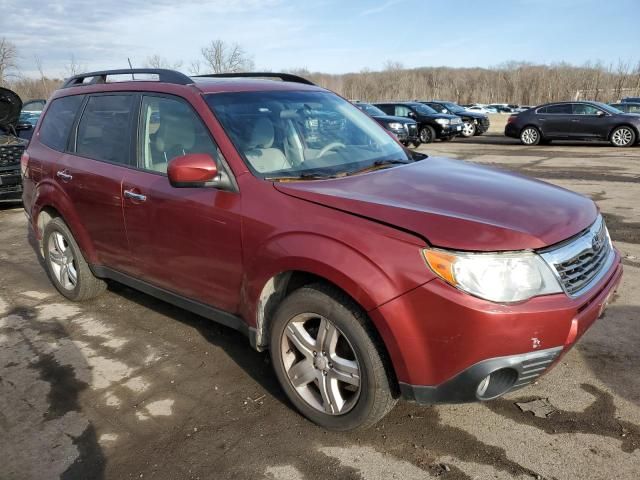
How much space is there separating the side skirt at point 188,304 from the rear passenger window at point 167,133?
85 centimetres

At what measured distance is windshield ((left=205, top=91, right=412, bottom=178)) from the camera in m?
3.16

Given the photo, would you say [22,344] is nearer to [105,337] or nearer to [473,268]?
[105,337]

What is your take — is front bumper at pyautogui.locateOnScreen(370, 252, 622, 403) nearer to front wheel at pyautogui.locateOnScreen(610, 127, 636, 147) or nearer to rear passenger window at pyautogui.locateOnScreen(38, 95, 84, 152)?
rear passenger window at pyautogui.locateOnScreen(38, 95, 84, 152)

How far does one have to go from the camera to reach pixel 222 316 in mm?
3281

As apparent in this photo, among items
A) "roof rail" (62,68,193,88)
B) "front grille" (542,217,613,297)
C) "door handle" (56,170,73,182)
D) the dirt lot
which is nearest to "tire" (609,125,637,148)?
the dirt lot

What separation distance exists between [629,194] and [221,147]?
26.6 feet

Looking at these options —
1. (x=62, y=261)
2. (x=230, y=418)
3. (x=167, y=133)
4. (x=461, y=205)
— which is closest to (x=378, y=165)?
(x=461, y=205)

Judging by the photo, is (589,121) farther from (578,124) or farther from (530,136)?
(530,136)

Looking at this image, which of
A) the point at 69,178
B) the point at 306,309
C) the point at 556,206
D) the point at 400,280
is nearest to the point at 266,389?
the point at 306,309

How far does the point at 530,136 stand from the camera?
19.0 m

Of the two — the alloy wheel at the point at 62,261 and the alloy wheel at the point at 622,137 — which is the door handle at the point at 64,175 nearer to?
the alloy wheel at the point at 62,261

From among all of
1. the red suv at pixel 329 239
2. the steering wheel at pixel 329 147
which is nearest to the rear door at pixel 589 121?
the red suv at pixel 329 239

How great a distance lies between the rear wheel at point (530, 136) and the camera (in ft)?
61.7

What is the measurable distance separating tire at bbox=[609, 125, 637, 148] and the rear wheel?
7.80 feet
